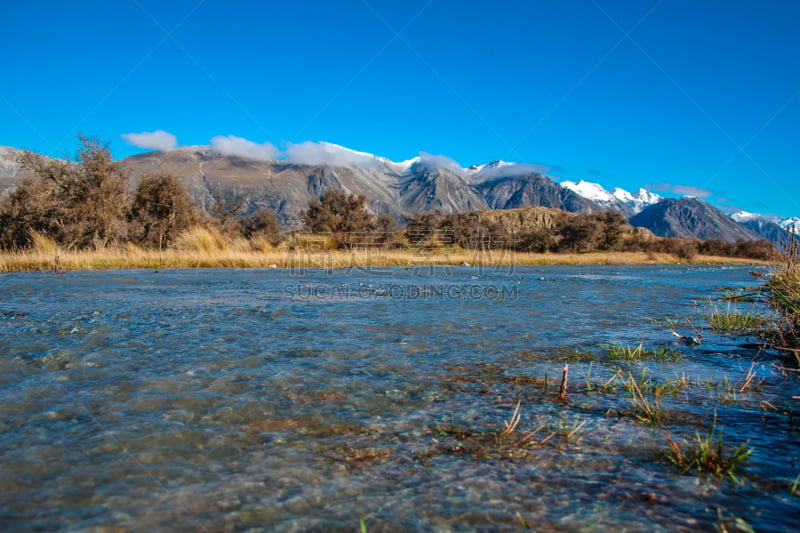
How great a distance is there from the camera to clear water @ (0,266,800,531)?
1.64m

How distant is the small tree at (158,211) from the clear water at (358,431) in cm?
1704

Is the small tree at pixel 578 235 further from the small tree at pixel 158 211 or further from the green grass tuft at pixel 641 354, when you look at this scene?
the green grass tuft at pixel 641 354

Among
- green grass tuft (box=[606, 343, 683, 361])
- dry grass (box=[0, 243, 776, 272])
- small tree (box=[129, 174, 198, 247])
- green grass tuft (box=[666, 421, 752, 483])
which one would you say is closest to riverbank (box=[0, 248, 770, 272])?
dry grass (box=[0, 243, 776, 272])

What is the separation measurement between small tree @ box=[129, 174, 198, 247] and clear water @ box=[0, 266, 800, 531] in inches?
671

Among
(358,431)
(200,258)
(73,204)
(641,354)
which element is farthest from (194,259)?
(358,431)

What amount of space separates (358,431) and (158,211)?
859 inches

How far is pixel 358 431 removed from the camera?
2.39 metres

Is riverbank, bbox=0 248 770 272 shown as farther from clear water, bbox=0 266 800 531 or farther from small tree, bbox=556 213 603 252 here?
small tree, bbox=556 213 603 252

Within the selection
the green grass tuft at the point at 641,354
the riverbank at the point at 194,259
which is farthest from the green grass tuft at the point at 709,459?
the riverbank at the point at 194,259

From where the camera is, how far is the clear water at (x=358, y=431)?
1.64 metres

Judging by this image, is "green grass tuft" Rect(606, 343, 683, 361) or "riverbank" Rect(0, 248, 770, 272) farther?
"riverbank" Rect(0, 248, 770, 272)

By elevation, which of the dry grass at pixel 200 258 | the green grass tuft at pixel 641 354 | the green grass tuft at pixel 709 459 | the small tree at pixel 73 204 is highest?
the small tree at pixel 73 204

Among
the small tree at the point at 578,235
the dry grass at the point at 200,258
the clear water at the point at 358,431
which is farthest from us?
the small tree at the point at 578,235

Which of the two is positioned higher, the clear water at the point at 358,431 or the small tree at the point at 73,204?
the small tree at the point at 73,204
